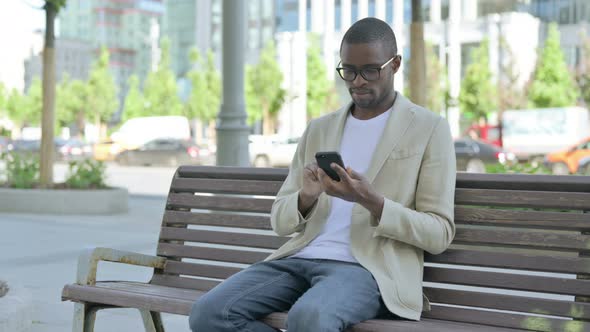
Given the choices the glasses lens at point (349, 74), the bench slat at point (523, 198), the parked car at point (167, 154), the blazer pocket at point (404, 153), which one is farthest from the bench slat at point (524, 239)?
the parked car at point (167, 154)

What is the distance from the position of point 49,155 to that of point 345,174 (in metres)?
11.4

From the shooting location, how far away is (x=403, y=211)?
3.08 meters

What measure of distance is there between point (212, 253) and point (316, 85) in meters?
53.2

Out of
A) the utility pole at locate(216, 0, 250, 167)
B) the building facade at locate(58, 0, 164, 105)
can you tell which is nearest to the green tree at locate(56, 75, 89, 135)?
the building facade at locate(58, 0, 164, 105)

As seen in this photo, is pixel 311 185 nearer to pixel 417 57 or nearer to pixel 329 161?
pixel 329 161

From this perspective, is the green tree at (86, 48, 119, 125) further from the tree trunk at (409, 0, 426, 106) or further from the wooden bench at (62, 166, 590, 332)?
the wooden bench at (62, 166, 590, 332)

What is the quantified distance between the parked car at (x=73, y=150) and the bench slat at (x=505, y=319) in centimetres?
4307

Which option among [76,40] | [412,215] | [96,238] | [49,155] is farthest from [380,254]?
[76,40]

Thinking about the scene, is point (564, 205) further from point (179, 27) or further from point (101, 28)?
point (101, 28)

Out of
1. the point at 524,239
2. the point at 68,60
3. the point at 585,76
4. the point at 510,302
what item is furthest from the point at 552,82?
the point at 68,60

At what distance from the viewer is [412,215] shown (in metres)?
3.10

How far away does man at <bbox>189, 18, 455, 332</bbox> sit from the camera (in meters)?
3.07

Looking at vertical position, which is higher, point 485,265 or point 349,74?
point 349,74

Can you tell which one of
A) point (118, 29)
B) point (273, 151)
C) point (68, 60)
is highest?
point (118, 29)
